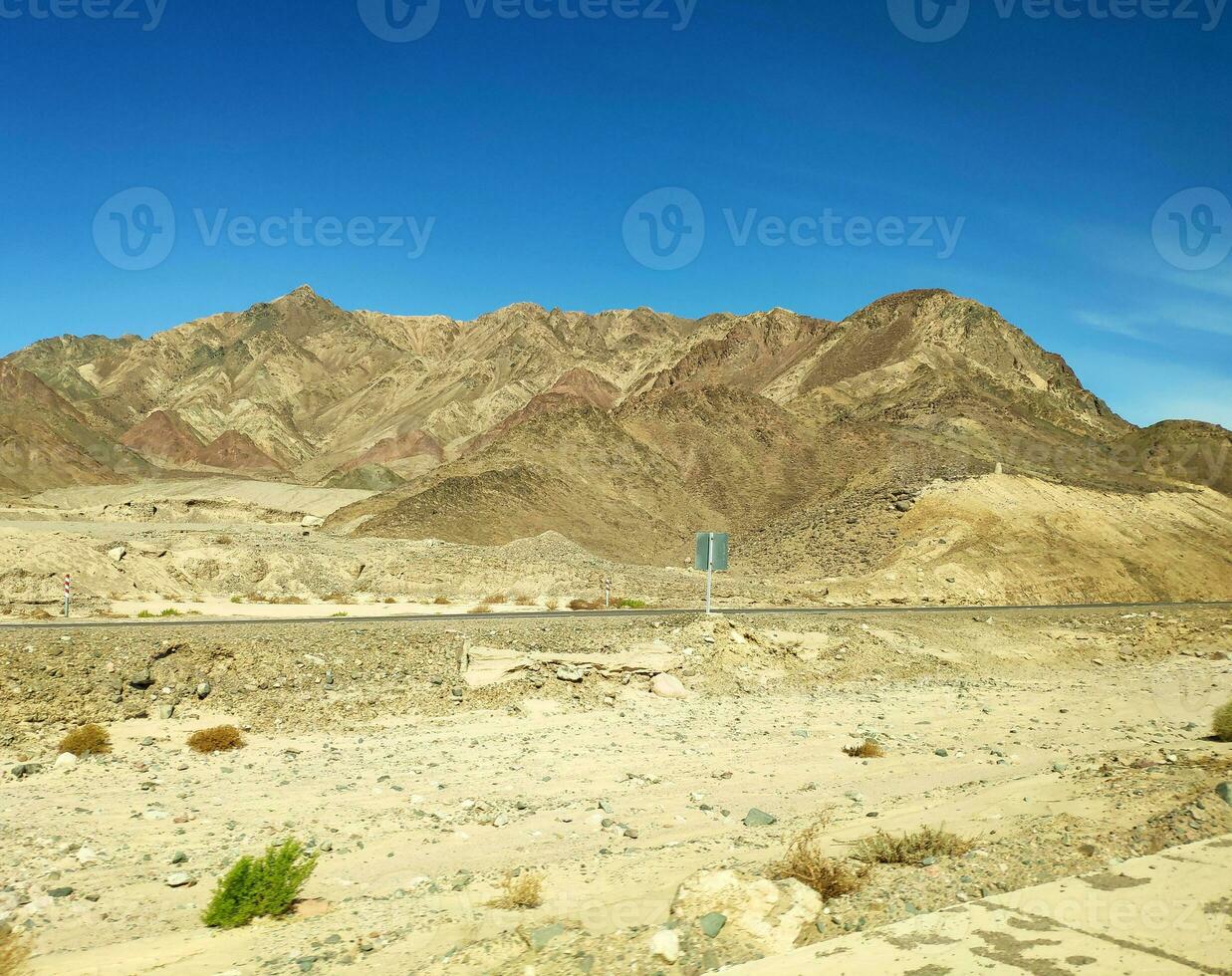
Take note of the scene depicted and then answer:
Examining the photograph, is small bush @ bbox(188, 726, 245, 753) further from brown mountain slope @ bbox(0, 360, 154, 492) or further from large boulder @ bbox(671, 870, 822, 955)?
brown mountain slope @ bbox(0, 360, 154, 492)

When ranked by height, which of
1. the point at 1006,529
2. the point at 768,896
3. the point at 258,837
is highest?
the point at 1006,529

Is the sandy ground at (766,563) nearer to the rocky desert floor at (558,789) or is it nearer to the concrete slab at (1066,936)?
the rocky desert floor at (558,789)

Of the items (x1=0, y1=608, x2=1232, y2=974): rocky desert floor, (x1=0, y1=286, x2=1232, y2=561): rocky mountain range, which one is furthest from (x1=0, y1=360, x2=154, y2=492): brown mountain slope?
(x1=0, y1=608, x2=1232, y2=974): rocky desert floor

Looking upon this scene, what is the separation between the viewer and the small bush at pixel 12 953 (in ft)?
21.8

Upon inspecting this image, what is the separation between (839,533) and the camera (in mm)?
54156

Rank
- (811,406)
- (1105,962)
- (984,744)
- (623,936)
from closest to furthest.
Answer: (1105,962), (623,936), (984,744), (811,406)

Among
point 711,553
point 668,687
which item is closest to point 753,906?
point 668,687

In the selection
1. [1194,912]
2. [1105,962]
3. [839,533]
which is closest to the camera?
[1105,962]

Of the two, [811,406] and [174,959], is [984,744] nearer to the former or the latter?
[174,959]

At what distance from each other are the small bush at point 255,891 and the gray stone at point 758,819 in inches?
210

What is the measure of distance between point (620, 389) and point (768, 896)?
154 meters

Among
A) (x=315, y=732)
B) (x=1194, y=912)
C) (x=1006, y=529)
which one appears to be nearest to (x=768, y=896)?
(x=1194, y=912)

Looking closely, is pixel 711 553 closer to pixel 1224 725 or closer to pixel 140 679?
pixel 1224 725

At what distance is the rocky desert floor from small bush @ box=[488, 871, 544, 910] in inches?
4.2
